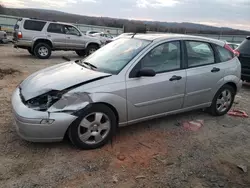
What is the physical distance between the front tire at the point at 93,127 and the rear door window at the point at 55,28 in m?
10.5

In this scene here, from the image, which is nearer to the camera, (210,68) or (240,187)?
(240,187)

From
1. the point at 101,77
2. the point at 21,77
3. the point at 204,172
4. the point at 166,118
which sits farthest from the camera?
the point at 21,77

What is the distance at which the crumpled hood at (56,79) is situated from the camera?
11.8 feet

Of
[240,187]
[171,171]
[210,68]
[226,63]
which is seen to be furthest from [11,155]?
[226,63]

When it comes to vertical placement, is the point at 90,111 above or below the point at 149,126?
above

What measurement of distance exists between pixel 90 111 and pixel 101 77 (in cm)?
53

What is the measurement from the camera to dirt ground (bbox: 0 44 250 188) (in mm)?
3084

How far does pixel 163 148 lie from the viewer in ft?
12.8

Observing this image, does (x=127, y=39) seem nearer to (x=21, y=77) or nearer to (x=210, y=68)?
(x=210, y=68)

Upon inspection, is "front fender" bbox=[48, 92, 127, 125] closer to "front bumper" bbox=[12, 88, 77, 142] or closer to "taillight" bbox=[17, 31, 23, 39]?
"front bumper" bbox=[12, 88, 77, 142]

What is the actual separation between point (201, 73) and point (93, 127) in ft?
7.38

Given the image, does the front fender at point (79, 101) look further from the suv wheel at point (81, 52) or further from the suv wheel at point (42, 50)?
the suv wheel at point (81, 52)

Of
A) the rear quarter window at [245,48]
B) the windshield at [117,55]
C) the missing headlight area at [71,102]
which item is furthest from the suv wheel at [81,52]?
the missing headlight area at [71,102]

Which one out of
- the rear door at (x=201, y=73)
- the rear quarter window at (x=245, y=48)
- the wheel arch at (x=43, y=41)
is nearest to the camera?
the rear door at (x=201, y=73)
